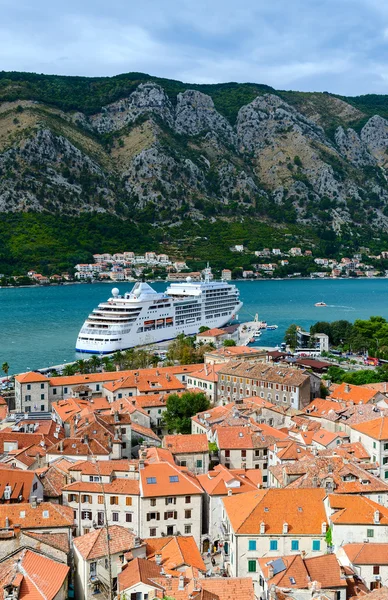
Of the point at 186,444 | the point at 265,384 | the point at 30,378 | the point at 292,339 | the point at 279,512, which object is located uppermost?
the point at 279,512

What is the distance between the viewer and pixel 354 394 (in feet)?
129

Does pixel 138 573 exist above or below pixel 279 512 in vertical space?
below

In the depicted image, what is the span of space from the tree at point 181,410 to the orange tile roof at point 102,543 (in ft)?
48.8

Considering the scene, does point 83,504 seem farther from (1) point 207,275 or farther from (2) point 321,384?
(1) point 207,275

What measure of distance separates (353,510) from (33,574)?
30.9ft

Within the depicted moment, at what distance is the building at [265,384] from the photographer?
1597 inches

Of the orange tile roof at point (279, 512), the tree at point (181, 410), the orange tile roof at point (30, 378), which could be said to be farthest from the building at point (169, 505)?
the orange tile roof at point (30, 378)

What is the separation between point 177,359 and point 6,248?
4501 inches

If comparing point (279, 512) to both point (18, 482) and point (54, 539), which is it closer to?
point (54, 539)

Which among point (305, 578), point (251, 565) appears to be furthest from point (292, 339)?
point (305, 578)

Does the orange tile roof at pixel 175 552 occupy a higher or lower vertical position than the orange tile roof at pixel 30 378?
lower

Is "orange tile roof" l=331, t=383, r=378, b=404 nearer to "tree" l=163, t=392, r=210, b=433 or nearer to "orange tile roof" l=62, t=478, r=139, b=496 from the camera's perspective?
"tree" l=163, t=392, r=210, b=433

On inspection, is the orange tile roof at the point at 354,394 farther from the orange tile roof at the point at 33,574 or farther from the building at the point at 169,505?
the orange tile roof at the point at 33,574

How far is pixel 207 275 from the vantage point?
3996 inches
